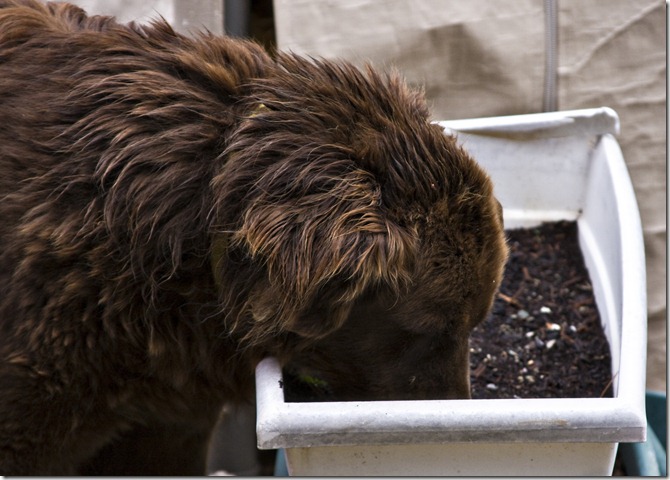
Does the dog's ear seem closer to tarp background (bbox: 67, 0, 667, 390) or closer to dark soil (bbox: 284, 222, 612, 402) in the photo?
dark soil (bbox: 284, 222, 612, 402)

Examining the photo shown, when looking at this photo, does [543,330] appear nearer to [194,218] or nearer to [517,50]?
[517,50]

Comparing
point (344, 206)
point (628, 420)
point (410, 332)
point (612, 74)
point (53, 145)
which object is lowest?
point (628, 420)

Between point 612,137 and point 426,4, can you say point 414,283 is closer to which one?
point 612,137

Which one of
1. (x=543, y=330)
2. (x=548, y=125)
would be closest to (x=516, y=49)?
(x=548, y=125)

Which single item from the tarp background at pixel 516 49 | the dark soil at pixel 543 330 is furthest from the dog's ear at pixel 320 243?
the tarp background at pixel 516 49

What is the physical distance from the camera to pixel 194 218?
6.96 ft

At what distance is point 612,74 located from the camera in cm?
359

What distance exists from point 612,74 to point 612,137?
49cm

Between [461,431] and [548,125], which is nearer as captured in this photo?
[461,431]

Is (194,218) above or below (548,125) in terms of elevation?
below

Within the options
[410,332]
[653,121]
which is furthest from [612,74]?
[410,332]

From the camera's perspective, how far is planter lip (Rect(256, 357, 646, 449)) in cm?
192

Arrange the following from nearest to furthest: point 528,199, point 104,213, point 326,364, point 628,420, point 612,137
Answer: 1. point 628,420
2. point 104,213
3. point 326,364
4. point 612,137
5. point 528,199

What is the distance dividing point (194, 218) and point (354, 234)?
42cm
